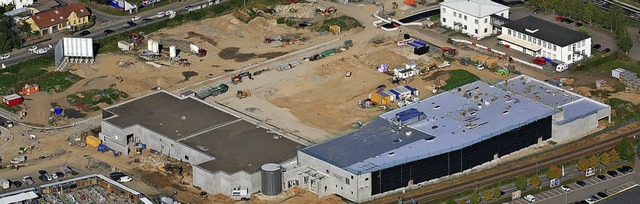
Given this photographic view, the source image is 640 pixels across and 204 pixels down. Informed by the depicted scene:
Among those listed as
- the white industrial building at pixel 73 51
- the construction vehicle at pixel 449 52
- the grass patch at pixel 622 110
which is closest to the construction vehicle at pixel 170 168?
the white industrial building at pixel 73 51

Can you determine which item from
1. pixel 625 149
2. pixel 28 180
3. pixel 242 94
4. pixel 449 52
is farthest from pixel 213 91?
pixel 625 149

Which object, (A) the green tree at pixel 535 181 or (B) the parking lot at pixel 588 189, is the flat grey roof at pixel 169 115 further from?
(B) the parking lot at pixel 588 189

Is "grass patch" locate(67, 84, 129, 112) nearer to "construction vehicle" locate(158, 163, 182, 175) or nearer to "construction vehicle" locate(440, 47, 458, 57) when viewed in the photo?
"construction vehicle" locate(158, 163, 182, 175)

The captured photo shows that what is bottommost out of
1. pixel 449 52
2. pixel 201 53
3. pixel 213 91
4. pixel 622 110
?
pixel 622 110

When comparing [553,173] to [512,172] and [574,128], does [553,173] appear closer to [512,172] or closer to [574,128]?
[512,172]

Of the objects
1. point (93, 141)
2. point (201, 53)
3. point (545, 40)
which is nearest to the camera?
point (93, 141)

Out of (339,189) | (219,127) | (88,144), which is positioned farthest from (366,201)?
(88,144)

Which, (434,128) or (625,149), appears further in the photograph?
(434,128)
